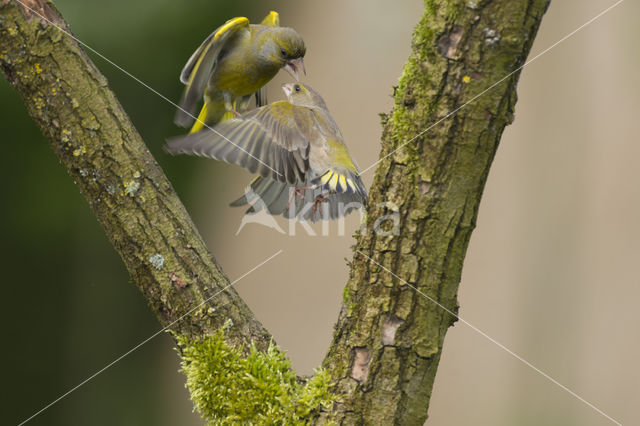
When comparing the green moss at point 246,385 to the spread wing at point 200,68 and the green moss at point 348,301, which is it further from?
the spread wing at point 200,68

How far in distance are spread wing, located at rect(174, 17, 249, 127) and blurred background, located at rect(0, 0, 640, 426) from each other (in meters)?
1.17

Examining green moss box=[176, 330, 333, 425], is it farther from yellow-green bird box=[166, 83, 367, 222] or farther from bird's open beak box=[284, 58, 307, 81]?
bird's open beak box=[284, 58, 307, 81]

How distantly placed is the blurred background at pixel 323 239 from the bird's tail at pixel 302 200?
1.12m

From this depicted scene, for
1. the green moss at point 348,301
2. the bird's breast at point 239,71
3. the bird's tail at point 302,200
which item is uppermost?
the bird's breast at point 239,71

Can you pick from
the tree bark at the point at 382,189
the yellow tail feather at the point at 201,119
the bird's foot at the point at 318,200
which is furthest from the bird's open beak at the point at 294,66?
the tree bark at the point at 382,189

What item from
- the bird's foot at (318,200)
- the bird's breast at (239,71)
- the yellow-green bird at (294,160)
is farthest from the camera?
the bird's breast at (239,71)

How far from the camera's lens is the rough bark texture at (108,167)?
1264 millimetres

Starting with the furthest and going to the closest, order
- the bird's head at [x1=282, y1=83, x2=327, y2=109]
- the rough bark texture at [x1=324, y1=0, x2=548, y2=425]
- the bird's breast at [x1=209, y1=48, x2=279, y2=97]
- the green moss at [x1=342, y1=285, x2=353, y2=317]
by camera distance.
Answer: the bird's head at [x1=282, y1=83, x2=327, y2=109] < the bird's breast at [x1=209, y1=48, x2=279, y2=97] < the green moss at [x1=342, y1=285, x2=353, y2=317] < the rough bark texture at [x1=324, y1=0, x2=548, y2=425]

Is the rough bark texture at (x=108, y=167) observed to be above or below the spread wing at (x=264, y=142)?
below

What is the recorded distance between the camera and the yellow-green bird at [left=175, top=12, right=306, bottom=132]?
75.1 inches

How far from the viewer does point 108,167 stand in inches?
49.9

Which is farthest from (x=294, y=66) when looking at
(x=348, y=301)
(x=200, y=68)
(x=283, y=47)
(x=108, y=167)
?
(x=348, y=301)

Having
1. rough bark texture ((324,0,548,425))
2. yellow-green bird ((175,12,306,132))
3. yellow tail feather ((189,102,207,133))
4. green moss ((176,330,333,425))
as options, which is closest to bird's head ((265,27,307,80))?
yellow-green bird ((175,12,306,132))

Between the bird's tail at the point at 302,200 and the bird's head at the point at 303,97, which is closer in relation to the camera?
the bird's tail at the point at 302,200
